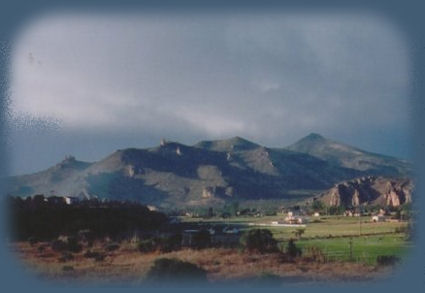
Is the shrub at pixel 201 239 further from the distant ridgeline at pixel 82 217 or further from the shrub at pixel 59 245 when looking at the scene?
the shrub at pixel 59 245

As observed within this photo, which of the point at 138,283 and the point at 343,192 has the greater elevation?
the point at 343,192

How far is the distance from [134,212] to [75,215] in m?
0.65

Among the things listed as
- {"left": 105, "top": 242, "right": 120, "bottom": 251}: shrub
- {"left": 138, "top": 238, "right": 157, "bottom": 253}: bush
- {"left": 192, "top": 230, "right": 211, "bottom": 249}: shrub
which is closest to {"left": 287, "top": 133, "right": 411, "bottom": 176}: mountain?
{"left": 192, "top": 230, "right": 211, "bottom": 249}: shrub

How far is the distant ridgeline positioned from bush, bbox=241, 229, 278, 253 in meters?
0.93

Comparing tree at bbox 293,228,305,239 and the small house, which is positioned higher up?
the small house

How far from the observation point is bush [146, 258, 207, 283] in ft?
25.9

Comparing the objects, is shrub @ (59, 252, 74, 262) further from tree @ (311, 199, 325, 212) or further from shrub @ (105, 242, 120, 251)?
tree @ (311, 199, 325, 212)

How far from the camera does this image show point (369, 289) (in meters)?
7.88

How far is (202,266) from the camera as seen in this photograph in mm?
8086

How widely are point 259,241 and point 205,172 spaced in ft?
3.26

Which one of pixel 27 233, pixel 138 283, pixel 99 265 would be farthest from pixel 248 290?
pixel 27 233

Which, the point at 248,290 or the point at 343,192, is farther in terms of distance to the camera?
the point at 343,192

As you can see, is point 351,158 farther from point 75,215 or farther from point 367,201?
point 75,215

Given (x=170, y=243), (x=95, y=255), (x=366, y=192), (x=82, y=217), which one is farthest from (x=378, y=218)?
(x=82, y=217)
